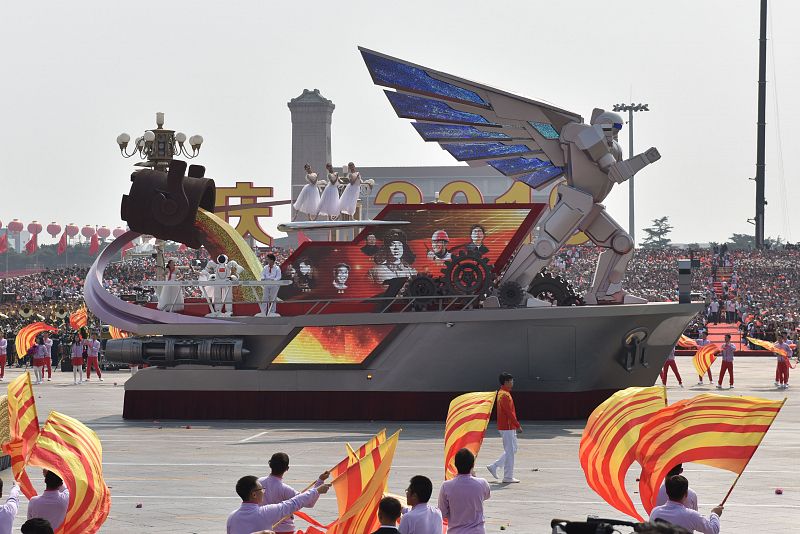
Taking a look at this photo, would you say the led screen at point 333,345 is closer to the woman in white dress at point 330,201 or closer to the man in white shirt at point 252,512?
the woman in white dress at point 330,201

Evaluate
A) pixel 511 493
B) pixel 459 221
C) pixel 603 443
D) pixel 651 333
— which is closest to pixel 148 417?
pixel 459 221

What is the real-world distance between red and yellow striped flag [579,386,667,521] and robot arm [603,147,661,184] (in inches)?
509

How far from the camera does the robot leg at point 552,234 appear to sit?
88.1 ft

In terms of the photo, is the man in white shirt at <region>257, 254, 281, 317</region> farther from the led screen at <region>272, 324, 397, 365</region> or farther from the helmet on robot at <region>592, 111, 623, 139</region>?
the helmet on robot at <region>592, 111, 623, 139</region>

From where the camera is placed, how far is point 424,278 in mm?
27312

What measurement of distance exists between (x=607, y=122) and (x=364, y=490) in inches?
676

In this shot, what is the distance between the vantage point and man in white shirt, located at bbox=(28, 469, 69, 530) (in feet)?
36.2

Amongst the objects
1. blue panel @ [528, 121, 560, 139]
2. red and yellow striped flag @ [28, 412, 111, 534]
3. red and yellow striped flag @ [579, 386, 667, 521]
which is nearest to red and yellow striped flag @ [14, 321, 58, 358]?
blue panel @ [528, 121, 560, 139]

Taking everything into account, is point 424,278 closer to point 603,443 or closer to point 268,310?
point 268,310

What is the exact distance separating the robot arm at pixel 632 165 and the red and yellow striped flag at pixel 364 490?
16.3m

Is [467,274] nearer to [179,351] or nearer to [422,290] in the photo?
[422,290]

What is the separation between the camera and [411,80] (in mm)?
27406

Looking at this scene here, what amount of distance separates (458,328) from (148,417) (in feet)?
22.4

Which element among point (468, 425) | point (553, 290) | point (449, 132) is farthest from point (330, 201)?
point (468, 425)
